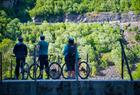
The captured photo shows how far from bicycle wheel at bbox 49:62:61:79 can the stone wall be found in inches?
68.6

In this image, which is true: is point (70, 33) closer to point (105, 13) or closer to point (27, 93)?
point (105, 13)

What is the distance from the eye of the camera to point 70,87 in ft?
73.1

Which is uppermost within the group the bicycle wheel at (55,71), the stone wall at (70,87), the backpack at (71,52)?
the backpack at (71,52)

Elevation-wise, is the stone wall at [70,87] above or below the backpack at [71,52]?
below

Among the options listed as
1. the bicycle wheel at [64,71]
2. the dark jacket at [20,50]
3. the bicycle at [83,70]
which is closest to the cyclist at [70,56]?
the bicycle wheel at [64,71]

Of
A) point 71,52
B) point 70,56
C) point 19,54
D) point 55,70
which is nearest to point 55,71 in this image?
point 55,70

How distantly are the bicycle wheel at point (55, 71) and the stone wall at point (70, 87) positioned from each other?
1.74 metres

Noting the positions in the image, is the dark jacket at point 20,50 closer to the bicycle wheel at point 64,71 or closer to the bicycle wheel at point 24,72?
the bicycle wheel at point 24,72

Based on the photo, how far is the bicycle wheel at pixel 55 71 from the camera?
24141 millimetres

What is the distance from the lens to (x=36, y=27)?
183 metres

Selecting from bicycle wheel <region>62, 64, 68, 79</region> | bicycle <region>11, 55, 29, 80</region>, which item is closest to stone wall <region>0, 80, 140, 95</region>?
bicycle wheel <region>62, 64, 68, 79</region>

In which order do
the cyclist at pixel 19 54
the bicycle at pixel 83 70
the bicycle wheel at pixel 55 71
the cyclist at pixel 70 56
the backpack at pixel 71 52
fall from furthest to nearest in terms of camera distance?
the bicycle at pixel 83 70
the bicycle wheel at pixel 55 71
the cyclist at pixel 19 54
the backpack at pixel 71 52
the cyclist at pixel 70 56

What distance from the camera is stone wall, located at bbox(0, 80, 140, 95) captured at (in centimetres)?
2222

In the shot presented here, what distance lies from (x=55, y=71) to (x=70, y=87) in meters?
2.24
